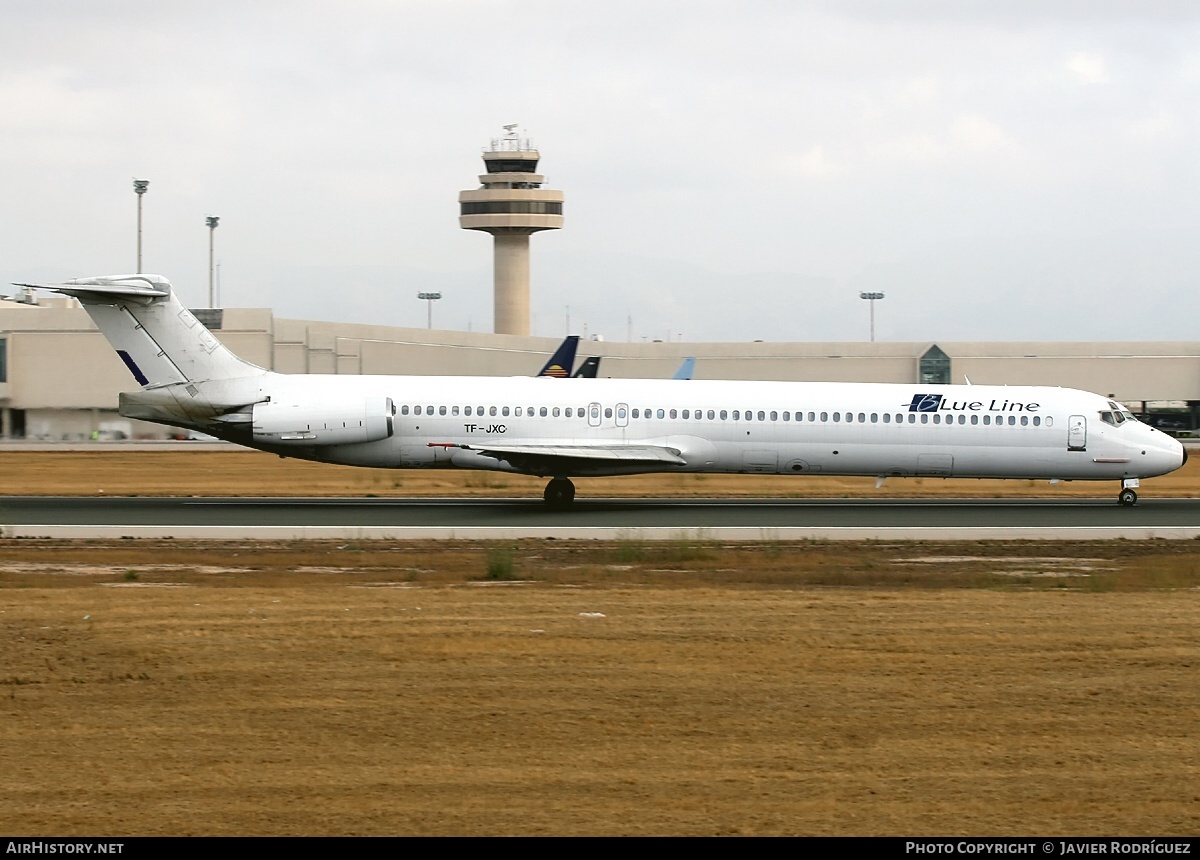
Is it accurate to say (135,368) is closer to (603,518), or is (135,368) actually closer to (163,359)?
(163,359)

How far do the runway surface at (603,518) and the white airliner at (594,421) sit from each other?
1.03 meters

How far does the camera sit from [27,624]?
45.3 ft

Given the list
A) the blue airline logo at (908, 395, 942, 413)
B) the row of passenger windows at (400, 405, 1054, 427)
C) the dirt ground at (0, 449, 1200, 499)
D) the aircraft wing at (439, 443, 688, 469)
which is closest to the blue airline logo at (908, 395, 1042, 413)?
the blue airline logo at (908, 395, 942, 413)

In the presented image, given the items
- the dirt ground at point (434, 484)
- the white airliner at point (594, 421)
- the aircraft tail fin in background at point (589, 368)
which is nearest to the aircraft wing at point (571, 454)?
the white airliner at point (594, 421)

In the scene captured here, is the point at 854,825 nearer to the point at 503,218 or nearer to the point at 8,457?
the point at 8,457

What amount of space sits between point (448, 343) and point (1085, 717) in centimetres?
6571

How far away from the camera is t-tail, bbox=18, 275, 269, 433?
94.5ft

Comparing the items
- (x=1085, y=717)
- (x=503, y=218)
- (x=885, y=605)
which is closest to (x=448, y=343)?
(x=503, y=218)

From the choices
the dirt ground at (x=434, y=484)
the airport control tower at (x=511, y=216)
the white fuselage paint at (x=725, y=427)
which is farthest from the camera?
the airport control tower at (x=511, y=216)

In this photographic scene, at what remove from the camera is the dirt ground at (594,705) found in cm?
857

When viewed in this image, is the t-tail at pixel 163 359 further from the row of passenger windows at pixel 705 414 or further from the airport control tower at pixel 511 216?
the airport control tower at pixel 511 216

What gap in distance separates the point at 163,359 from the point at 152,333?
0.59 m

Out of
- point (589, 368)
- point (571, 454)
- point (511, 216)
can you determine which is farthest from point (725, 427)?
point (511, 216)

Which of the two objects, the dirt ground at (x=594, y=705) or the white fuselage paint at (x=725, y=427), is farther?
the white fuselage paint at (x=725, y=427)
